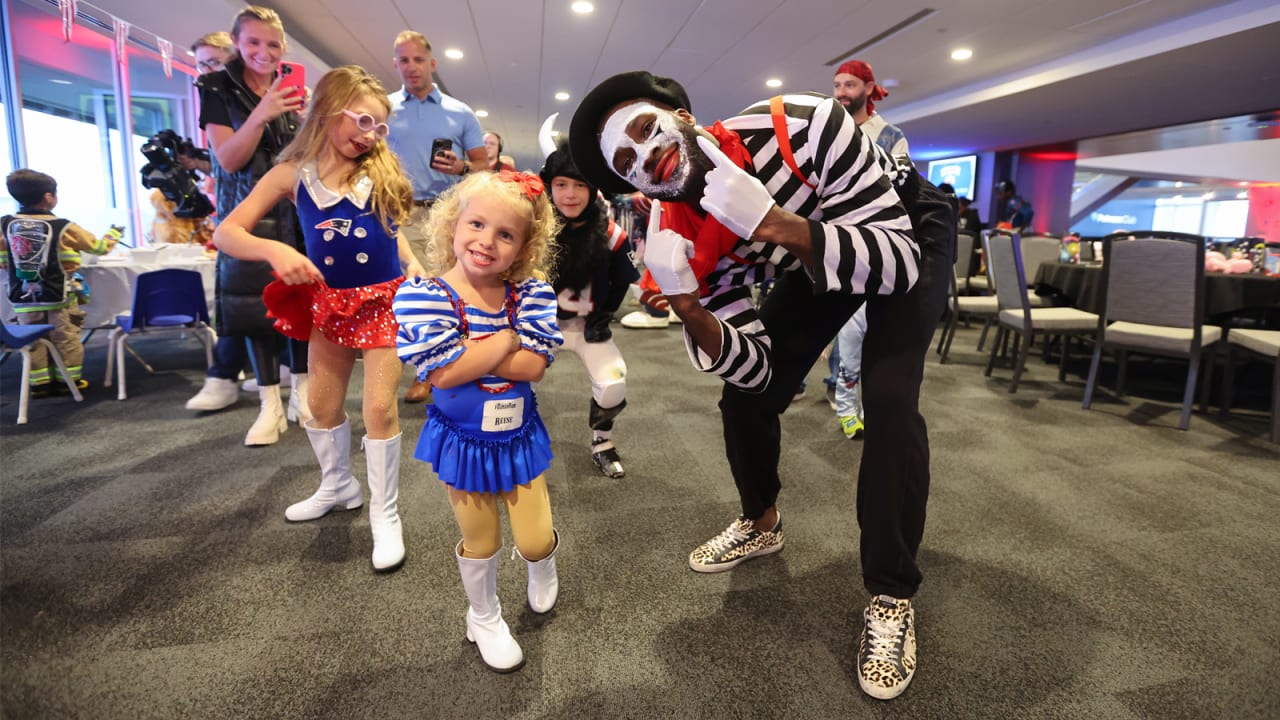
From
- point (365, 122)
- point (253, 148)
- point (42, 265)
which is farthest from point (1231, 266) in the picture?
point (42, 265)

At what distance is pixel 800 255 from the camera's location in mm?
1007

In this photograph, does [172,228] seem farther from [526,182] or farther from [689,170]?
[689,170]

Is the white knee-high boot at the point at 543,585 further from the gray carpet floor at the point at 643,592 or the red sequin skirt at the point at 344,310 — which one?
the red sequin skirt at the point at 344,310

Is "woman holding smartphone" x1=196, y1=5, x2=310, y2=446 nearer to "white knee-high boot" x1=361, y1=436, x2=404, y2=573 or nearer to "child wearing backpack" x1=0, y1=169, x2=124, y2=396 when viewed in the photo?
"white knee-high boot" x1=361, y1=436, x2=404, y2=573

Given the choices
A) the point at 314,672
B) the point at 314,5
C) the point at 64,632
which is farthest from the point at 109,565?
the point at 314,5

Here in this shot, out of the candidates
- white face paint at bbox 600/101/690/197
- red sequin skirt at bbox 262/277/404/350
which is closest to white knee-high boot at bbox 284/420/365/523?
red sequin skirt at bbox 262/277/404/350

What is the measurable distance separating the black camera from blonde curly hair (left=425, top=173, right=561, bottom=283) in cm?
391

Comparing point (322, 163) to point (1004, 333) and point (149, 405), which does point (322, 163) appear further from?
point (1004, 333)

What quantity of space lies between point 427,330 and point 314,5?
638 centimetres

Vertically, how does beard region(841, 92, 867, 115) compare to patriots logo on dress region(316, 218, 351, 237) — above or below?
above

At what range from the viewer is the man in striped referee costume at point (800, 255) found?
98cm

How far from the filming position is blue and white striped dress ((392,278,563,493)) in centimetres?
116

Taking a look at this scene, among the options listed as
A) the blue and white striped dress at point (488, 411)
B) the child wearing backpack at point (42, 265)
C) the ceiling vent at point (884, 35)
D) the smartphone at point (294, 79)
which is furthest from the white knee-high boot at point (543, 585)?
the ceiling vent at point (884, 35)

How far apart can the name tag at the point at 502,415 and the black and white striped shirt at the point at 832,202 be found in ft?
1.24
